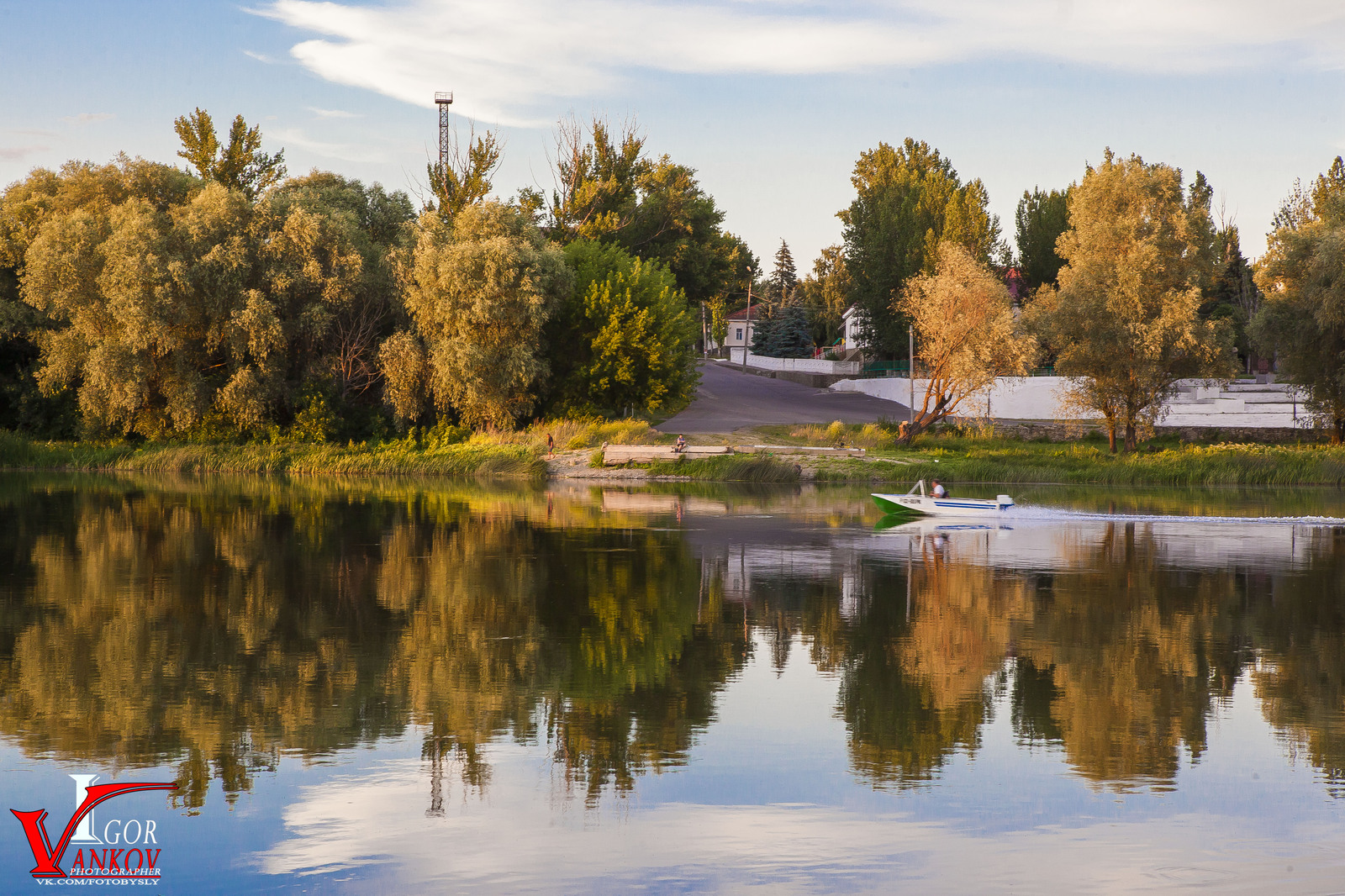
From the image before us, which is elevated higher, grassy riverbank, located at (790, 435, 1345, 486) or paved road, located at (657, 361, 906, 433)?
paved road, located at (657, 361, 906, 433)

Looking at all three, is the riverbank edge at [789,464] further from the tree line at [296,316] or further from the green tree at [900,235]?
the green tree at [900,235]

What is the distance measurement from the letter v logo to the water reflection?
366mm

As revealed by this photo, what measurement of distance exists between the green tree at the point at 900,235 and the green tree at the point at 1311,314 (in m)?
22.0

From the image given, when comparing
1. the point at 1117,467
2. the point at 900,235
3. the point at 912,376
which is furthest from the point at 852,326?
the point at 1117,467

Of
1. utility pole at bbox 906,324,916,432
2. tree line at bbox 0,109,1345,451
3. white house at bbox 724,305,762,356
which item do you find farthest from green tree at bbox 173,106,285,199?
white house at bbox 724,305,762,356

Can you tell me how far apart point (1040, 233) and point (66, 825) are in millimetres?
83201

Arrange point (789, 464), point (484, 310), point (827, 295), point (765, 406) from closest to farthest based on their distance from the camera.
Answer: point (789, 464) → point (484, 310) → point (765, 406) → point (827, 295)

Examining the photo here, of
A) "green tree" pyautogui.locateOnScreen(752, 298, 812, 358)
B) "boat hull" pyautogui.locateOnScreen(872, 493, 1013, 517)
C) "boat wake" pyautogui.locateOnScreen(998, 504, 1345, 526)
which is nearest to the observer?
"boat hull" pyautogui.locateOnScreen(872, 493, 1013, 517)

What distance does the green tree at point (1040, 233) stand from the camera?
8212 centimetres

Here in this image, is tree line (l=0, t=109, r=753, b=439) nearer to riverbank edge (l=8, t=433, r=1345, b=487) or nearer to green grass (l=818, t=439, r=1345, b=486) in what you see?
riverbank edge (l=8, t=433, r=1345, b=487)

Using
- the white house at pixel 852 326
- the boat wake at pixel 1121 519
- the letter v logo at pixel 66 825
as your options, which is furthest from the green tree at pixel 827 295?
the letter v logo at pixel 66 825

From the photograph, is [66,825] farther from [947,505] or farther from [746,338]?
[746,338]

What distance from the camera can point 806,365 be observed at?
94312 mm

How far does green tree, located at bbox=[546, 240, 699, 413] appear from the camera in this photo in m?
51.9
